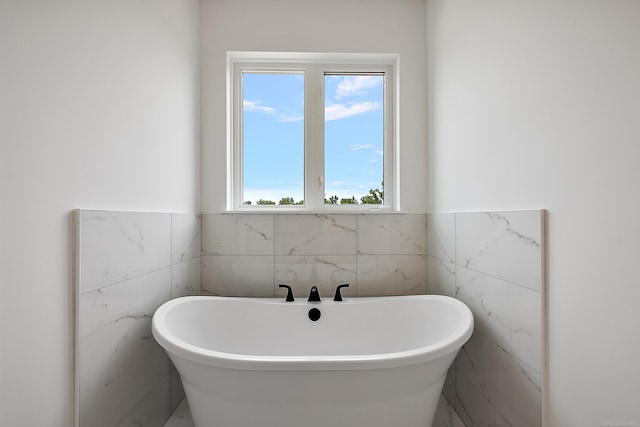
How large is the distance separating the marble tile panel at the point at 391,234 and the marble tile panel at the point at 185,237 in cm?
106

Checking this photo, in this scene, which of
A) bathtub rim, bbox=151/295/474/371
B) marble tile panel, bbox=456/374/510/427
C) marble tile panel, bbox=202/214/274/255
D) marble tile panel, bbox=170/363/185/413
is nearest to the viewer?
bathtub rim, bbox=151/295/474/371

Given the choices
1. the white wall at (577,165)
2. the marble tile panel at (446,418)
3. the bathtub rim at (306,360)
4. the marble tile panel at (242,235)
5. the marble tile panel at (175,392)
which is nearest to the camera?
the white wall at (577,165)

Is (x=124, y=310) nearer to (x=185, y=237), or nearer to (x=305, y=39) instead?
(x=185, y=237)

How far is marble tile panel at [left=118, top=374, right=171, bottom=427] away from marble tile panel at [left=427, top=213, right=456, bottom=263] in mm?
1711

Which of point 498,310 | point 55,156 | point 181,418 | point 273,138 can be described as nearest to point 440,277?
point 498,310

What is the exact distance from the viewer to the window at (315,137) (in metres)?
2.20

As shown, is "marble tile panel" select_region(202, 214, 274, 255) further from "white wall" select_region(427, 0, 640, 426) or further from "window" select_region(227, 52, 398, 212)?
"white wall" select_region(427, 0, 640, 426)

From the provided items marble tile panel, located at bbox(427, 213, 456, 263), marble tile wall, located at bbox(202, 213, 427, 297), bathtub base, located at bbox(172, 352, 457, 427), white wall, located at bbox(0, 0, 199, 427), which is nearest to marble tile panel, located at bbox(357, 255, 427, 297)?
marble tile wall, located at bbox(202, 213, 427, 297)

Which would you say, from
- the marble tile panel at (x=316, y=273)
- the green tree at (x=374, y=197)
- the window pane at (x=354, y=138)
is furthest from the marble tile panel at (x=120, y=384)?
the green tree at (x=374, y=197)

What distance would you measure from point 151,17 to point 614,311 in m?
2.14

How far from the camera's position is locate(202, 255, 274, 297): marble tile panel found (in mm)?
2016

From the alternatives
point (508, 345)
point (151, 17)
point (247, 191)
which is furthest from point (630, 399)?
point (151, 17)

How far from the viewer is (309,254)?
2.03 meters

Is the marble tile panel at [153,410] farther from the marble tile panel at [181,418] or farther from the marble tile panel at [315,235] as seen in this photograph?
the marble tile panel at [315,235]
